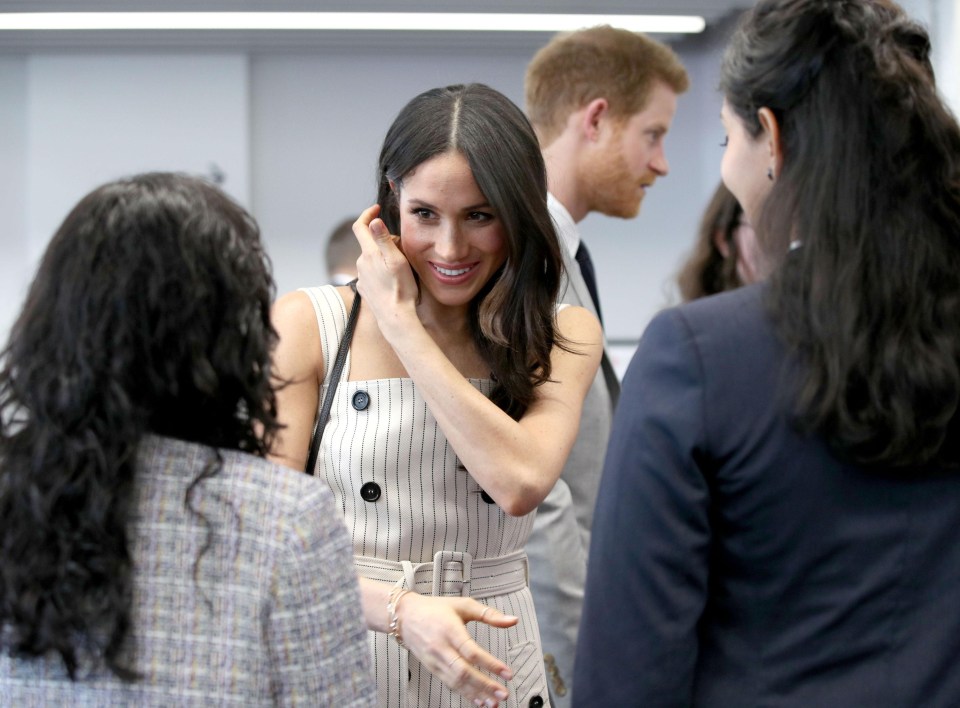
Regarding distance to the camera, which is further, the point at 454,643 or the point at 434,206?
the point at 434,206

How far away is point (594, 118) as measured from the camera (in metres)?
2.87

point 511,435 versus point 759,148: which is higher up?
point 759,148

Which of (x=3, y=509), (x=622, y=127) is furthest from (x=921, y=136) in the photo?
(x=622, y=127)

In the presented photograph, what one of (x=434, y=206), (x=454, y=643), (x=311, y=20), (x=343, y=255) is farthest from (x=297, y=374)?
(x=311, y=20)

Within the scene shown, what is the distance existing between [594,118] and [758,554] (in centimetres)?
→ 187

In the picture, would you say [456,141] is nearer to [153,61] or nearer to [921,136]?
[921,136]

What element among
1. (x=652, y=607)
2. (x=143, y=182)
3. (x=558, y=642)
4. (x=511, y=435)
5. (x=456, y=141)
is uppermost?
(x=456, y=141)

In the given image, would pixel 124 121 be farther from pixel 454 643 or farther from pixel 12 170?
pixel 454 643

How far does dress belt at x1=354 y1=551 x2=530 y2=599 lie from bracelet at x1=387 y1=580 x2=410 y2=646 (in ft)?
0.23

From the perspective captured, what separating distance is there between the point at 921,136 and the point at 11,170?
6982 mm

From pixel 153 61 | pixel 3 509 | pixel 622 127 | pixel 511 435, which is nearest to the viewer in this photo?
pixel 3 509

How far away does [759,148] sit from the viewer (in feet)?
4.27

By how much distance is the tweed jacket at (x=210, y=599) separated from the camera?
42.3 inches

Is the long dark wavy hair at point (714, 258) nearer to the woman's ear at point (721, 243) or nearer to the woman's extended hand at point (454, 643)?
the woman's ear at point (721, 243)
